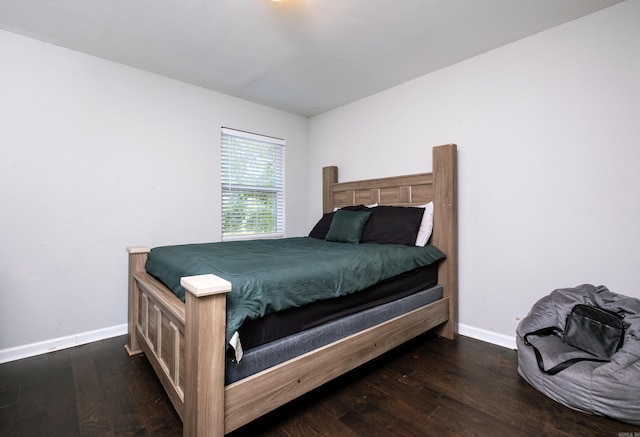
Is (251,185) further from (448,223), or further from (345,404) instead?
(345,404)

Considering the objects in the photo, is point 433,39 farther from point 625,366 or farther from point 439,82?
point 625,366

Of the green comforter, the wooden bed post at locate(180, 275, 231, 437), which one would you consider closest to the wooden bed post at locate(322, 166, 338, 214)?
the green comforter

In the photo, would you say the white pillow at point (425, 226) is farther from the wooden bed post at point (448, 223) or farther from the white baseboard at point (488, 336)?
the white baseboard at point (488, 336)

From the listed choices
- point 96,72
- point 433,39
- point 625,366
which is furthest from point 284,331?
point 96,72

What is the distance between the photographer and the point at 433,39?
89.4 inches

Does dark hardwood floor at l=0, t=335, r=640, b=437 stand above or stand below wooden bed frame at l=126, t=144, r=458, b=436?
below

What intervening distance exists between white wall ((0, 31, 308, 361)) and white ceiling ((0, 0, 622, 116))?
0.84 feet

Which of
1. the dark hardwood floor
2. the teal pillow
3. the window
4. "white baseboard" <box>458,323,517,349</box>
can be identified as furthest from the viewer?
the window

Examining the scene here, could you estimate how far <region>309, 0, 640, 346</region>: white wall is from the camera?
1901 millimetres

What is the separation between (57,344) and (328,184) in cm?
307

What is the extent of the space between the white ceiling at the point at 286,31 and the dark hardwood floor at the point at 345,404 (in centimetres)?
247

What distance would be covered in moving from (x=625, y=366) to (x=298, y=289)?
Answer: 5.77 ft

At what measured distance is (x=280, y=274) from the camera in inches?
57.6

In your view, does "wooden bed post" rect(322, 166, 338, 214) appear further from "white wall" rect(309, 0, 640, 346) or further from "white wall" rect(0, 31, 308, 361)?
"white wall" rect(0, 31, 308, 361)
